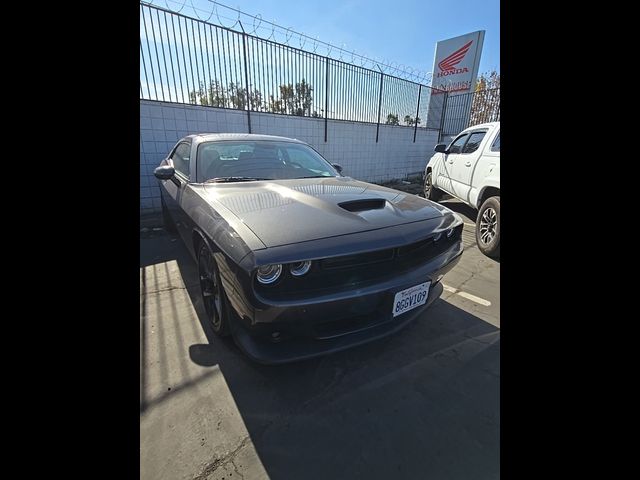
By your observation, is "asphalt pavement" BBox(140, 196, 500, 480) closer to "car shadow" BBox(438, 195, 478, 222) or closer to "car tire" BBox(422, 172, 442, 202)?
Result: "car shadow" BBox(438, 195, 478, 222)

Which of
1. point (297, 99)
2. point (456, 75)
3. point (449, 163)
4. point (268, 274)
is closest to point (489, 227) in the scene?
point (449, 163)

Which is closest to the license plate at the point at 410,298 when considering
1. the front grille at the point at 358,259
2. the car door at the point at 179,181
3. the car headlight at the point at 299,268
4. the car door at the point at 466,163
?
the front grille at the point at 358,259

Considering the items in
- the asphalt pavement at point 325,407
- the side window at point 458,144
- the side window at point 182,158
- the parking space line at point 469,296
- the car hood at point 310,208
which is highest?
the side window at point 458,144

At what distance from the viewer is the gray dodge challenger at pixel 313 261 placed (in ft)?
4.78

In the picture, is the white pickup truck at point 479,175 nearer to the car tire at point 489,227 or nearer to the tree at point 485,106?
the car tire at point 489,227

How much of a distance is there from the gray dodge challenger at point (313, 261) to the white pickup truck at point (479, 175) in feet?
6.77

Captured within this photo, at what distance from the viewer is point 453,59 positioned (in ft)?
38.8

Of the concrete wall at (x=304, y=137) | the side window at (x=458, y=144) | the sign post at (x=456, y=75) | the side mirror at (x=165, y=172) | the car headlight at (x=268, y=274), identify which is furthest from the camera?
the sign post at (x=456, y=75)
